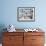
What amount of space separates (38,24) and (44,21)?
22cm

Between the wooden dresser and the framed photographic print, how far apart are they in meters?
0.64

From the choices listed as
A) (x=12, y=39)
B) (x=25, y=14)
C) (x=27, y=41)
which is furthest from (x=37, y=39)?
(x=25, y=14)

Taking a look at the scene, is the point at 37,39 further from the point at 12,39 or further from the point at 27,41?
the point at 12,39

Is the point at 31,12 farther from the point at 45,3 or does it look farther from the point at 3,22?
the point at 3,22

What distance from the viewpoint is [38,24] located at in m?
4.34

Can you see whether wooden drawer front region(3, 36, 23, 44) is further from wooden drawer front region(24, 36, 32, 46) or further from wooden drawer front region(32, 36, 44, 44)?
wooden drawer front region(32, 36, 44, 44)

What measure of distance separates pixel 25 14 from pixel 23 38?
34.1 inches

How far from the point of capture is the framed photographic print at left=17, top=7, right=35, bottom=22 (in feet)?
14.0

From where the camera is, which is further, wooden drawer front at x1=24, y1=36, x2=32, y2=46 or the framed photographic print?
the framed photographic print

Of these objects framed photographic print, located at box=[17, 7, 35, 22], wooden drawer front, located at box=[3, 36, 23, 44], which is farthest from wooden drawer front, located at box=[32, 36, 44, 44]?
framed photographic print, located at box=[17, 7, 35, 22]

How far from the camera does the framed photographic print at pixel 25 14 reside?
169 inches

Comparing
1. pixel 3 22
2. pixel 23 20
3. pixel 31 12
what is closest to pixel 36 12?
pixel 31 12

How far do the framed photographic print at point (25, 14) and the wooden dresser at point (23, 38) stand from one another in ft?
2.10

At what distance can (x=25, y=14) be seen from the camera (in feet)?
14.1
